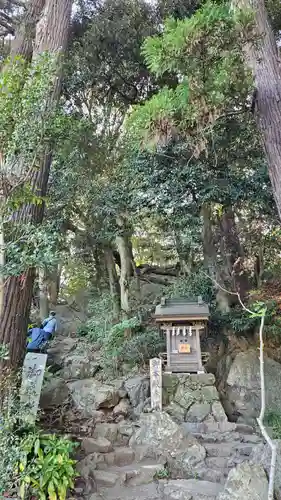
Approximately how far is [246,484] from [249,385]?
11.8 ft

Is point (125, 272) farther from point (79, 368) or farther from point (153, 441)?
point (153, 441)

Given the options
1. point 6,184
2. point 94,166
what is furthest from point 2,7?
point 6,184

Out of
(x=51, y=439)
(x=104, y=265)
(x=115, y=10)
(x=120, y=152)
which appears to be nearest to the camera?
(x=51, y=439)

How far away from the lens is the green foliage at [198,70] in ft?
10.5

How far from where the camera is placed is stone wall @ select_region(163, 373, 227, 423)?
5.45m

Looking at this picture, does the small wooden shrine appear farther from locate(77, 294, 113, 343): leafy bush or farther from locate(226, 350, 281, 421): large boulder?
locate(77, 294, 113, 343): leafy bush

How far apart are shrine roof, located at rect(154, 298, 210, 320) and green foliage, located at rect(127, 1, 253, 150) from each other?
121 inches

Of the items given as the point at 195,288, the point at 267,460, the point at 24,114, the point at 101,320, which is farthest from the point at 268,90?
the point at 101,320

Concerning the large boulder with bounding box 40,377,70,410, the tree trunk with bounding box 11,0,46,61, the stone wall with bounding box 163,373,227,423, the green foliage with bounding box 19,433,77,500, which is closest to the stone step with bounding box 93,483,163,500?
the green foliage with bounding box 19,433,77,500

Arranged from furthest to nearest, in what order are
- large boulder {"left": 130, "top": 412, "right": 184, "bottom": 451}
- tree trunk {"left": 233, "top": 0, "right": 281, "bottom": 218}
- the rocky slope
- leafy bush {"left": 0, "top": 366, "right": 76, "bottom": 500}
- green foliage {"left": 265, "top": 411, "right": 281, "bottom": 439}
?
1. green foliage {"left": 265, "top": 411, "right": 281, "bottom": 439}
2. large boulder {"left": 130, "top": 412, "right": 184, "bottom": 451}
3. tree trunk {"left": 233, "top": 0, "right": 281, "bottom": 218}
4. the rocky slope
5. leafy bush {"left": 0, "top": 366, "right": 76, "bottom": 500}

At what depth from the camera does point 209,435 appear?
4914mm

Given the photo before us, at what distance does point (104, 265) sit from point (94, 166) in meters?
3.45

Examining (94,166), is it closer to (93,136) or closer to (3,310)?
(93,136)

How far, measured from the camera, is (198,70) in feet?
11.3
